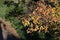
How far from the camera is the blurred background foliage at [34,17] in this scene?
8.94 metres

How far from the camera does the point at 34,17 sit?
9.01m

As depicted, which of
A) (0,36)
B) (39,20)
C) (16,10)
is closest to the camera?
(39,20)

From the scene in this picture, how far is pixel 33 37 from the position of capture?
408 inches

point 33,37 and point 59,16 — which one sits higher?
point 59,16

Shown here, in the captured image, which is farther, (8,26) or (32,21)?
(8,26)

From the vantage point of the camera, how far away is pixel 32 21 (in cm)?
926

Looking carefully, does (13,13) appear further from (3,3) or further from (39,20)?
(39,20)

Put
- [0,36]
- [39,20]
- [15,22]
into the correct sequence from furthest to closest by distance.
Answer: [15,22], [0,36], [39,20]

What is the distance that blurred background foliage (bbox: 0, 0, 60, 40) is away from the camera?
8.94 m

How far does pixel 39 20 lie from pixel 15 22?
2.27 m

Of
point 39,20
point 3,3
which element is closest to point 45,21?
point 39,20

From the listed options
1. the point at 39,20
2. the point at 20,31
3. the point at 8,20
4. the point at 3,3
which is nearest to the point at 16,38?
the point at 20,31

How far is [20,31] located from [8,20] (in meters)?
1.00

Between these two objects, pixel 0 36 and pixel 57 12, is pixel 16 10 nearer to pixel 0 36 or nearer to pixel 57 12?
pixel 0 36
